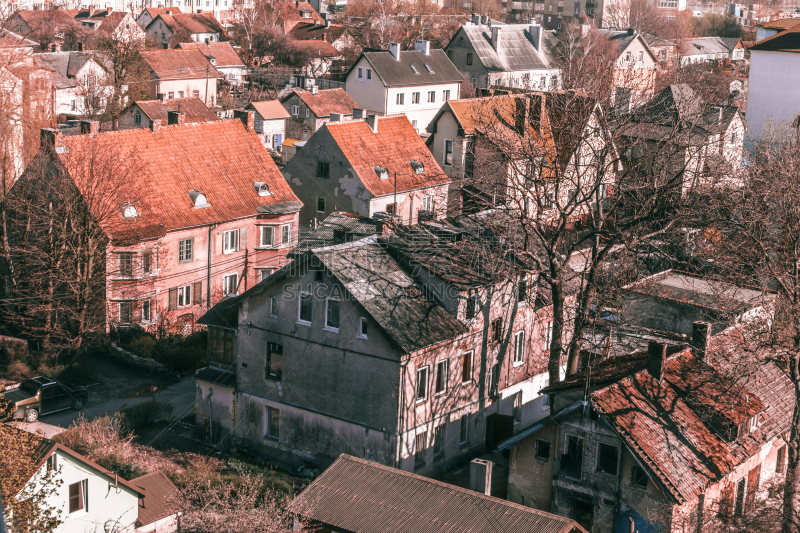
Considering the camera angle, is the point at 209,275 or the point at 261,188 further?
the point at 261,188

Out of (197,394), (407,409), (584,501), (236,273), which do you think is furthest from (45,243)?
(584,501)

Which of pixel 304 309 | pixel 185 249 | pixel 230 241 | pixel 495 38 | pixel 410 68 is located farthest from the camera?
pixel 495 38

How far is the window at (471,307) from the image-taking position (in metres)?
31.8

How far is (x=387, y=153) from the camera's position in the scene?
168ft

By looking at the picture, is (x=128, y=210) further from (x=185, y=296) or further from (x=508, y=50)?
(x=508, y=50)

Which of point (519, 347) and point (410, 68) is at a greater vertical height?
point (410, 68)

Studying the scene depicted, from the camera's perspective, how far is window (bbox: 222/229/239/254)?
44.6 metres

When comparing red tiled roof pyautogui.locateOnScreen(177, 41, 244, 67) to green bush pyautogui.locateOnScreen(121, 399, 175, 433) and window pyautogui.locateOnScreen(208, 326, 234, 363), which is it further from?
green bush pyautogui.locateOnScreen(121, 399, 175, 433)

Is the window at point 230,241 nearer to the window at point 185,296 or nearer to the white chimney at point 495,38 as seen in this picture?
the window at point 185,296

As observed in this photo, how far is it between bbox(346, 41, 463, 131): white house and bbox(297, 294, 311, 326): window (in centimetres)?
4870

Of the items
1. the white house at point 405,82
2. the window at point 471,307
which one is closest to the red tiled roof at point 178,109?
the white house at point 405,82

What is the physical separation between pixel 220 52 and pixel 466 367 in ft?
254

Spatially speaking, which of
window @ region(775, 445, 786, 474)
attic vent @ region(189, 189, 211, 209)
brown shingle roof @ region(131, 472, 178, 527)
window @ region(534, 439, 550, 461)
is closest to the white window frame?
attic vent @ region(189, 189, 211, 209)

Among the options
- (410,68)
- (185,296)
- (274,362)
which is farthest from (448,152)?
(274,362)
